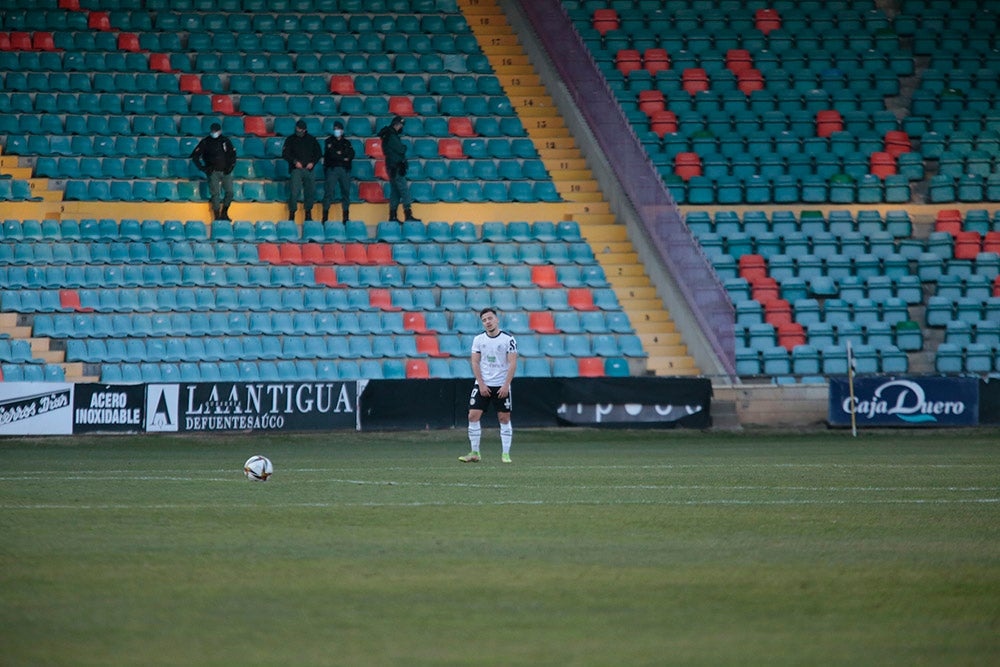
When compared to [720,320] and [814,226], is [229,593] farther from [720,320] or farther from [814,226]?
[814,226]

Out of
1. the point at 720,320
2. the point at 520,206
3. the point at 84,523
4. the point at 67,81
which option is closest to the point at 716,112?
the point at 520,206

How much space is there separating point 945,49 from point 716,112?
256 inches

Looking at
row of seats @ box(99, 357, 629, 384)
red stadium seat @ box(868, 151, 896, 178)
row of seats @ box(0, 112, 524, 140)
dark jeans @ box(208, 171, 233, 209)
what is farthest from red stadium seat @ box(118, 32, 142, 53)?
red stadium seat @ box(868, 151, 896, 178)

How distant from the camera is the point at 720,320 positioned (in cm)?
2461

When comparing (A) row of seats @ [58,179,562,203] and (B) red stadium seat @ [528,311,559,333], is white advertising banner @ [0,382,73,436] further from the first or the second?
(B) red stadium seat @ [528,311,559,333]

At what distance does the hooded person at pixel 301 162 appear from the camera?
26250 millimetres

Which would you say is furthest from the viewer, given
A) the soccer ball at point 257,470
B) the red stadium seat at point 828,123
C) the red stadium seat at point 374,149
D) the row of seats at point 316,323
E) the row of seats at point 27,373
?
the red stadium seat at point 828,123

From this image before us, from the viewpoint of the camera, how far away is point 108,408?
21.5 m

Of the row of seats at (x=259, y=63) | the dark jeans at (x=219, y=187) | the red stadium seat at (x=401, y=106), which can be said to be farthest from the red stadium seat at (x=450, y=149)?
the dark jeans at (x=219, y=187)

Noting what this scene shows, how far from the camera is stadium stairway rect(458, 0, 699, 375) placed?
84.5ft

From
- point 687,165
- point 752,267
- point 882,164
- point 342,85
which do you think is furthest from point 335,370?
point 882,164

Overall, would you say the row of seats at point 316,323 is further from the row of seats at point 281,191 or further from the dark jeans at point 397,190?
the row of seats at point 281,191

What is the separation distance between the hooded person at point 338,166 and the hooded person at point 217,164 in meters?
1.82

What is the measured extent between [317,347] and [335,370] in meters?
0.60
